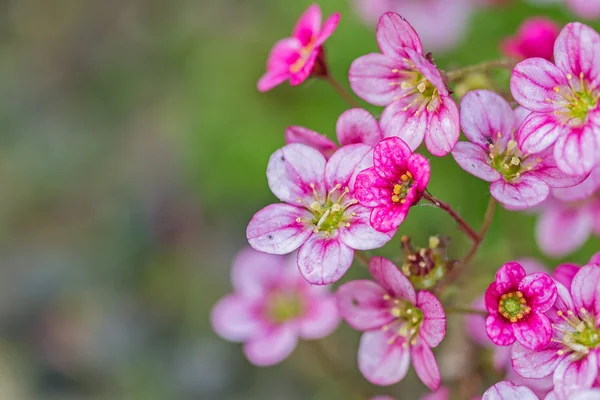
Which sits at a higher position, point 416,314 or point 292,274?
point 416,314

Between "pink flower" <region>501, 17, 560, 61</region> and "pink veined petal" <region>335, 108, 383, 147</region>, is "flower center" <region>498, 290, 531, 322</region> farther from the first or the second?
"pink flower" <region>501, 17, 560, 61</region>

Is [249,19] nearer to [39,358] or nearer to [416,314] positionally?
[39,358]

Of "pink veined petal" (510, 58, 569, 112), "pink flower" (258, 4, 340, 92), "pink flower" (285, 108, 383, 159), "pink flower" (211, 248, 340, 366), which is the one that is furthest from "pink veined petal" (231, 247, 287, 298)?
"pink veined petal" (510, 58, 569, 112)

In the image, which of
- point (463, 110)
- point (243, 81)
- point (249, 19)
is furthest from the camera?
point (249, 19)

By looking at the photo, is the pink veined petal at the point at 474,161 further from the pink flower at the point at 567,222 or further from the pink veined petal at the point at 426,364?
the pink flower at the point at 567,222

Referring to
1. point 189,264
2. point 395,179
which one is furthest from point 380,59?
point 189,264

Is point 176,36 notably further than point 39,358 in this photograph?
Yes

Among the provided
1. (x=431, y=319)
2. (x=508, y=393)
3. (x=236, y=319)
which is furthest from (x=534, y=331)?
(x=236, y=319)
